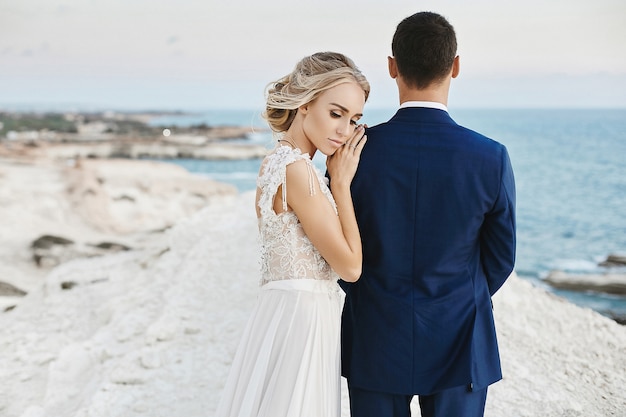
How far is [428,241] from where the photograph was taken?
2.28 meters

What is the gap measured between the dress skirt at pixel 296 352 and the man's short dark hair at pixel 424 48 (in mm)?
820

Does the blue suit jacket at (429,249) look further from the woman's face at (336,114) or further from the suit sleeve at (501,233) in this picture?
the woman's face at (336,114)

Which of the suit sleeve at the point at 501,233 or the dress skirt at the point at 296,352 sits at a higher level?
the suit sleeve at the point at 501,233

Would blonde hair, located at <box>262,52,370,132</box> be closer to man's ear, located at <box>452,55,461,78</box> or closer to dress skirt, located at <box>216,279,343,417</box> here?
man's ear, located at <box>452,55,461,78</box>

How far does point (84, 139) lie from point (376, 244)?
182 ft

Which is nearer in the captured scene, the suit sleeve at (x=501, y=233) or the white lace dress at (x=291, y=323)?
the suit sleeve at (x=501, y=233)

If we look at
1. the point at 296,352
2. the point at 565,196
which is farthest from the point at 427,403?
the point at 565,196

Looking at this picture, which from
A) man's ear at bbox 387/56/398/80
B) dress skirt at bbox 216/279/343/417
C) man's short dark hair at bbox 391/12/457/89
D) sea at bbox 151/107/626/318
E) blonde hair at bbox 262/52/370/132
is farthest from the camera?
sea at bbox 151/107/626/318

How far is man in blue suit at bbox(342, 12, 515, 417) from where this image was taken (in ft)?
7.32

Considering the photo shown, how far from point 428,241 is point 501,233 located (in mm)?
254

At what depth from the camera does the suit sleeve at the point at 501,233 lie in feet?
7.36

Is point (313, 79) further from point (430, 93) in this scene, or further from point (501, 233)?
point (501, 233)

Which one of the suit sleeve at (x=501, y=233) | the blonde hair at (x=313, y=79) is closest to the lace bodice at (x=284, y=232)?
the blonde hair at (x=313, y=79)

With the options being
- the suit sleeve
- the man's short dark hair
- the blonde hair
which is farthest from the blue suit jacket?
the blonde hair
